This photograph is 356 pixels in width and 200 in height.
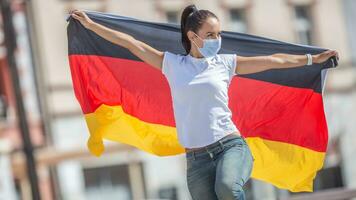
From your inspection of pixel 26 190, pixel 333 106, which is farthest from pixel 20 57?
pixel 333 106

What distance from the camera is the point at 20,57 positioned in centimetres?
2038

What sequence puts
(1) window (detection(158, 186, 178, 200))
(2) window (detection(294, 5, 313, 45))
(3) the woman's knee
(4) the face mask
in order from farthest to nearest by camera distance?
1. (2) window (detection(294, 5, 313, 45))
2. (1) window (detection(158, 186, 178, 200))
3. (4) the face mask
4. (3) the woman's knee

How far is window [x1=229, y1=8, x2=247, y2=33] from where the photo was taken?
23062 millimetres

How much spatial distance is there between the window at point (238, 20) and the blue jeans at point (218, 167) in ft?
60.6

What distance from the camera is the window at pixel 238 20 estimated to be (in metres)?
23.1

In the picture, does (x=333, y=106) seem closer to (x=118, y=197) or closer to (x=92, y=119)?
(x=118, y=197)

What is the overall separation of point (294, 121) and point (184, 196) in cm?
1559

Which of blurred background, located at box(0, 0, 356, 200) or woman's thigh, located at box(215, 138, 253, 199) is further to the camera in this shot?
blurred background, located at box(0, 0, 356, 200)

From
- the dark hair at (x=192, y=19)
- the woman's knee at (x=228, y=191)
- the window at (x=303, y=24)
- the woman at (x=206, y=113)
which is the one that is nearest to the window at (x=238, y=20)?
the window at (x=303, y=24)

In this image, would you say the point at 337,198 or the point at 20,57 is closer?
the point at 337,198

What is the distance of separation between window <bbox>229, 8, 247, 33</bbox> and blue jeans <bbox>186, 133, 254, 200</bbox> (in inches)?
728

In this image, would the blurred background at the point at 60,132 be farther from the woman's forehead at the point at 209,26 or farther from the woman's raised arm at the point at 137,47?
the woman's forehead at the point at 209,26

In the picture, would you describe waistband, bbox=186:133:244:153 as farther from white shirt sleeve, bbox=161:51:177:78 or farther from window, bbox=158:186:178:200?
window, bbox=158:186:178:200

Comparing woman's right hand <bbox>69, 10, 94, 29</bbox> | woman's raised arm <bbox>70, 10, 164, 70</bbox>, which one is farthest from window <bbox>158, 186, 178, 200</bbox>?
woman's raised arm <bbox>70, 10, 164, 70</bbox>
